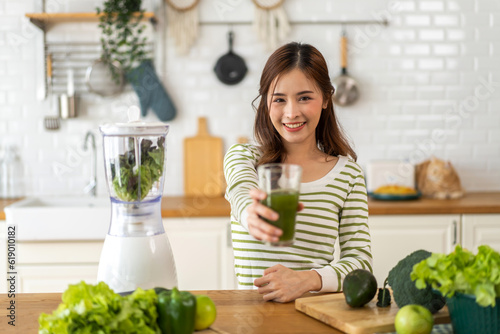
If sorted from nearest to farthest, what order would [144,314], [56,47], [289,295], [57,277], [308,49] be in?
1. [144,314]
2. [289,295]
3. [308,49]
4. [57,277]
5. [56,47]

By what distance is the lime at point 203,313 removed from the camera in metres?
1.17

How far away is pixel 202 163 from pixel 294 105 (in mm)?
1900

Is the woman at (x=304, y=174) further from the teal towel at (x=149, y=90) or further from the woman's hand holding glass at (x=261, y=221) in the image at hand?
the teal towel at (x=149, y=90)

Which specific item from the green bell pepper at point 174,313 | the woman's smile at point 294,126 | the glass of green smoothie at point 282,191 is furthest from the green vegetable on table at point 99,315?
the woman's smile at point 294,126

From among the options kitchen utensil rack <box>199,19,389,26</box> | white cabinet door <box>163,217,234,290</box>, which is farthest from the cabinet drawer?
kitchen utensil rack <box>199,19,389,26</box>

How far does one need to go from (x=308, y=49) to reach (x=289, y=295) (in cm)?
74

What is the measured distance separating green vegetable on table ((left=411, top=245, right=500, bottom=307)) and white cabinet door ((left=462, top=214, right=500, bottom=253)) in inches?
77.4

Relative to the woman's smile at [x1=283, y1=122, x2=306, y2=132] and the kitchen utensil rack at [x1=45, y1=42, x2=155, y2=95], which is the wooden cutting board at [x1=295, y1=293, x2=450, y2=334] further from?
the kitchen utensil rack at [x1=45, y1=42, x2=155, y2=95]

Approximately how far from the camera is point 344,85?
11.5ft

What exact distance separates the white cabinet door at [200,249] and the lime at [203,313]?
1.77 m

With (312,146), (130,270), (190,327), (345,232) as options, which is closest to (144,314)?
(190,327)

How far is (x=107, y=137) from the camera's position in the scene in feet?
4.49

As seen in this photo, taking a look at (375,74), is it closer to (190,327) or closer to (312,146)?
(312,146)

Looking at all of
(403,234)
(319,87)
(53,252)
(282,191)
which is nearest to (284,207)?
(282,191)
